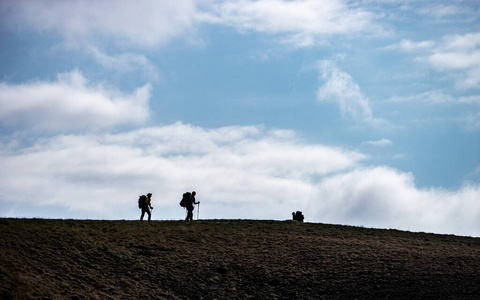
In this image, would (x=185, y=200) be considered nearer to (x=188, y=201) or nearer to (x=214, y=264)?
(x=188, y=201)

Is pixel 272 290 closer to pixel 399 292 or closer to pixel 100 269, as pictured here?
pixel 399 292

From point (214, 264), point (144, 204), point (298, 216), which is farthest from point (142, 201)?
point (298, 216)

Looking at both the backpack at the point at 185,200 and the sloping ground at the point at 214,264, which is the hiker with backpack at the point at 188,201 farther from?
the sloping ground at the point at 214,264

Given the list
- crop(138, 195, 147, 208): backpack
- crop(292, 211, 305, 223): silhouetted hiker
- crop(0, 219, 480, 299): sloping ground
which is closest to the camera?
crop(0, 219, 480, 299): sloping ground

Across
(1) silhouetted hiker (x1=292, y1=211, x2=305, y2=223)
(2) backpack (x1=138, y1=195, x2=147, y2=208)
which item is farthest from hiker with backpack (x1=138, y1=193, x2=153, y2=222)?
(1) silhouetted hiker (x1=292, y1=211, x2=305, y2=223)

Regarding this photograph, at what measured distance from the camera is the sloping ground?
25.1 m

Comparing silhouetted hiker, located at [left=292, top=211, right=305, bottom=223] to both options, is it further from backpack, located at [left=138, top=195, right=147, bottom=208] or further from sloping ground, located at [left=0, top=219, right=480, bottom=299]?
backpack, located at [left=138, top=195, right=147, bottom=208]

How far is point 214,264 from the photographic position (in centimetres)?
2959

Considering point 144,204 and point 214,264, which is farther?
point 144,204

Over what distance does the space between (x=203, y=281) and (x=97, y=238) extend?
7.54 m

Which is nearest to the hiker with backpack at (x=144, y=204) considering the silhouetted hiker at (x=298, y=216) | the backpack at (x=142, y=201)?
the backpack at (x=142, y=201)

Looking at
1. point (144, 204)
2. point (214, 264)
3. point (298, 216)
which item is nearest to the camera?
point (214, 264)

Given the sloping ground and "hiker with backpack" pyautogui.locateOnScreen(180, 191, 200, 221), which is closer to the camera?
the sloping ground

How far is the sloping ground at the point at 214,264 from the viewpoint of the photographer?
25.1 m
